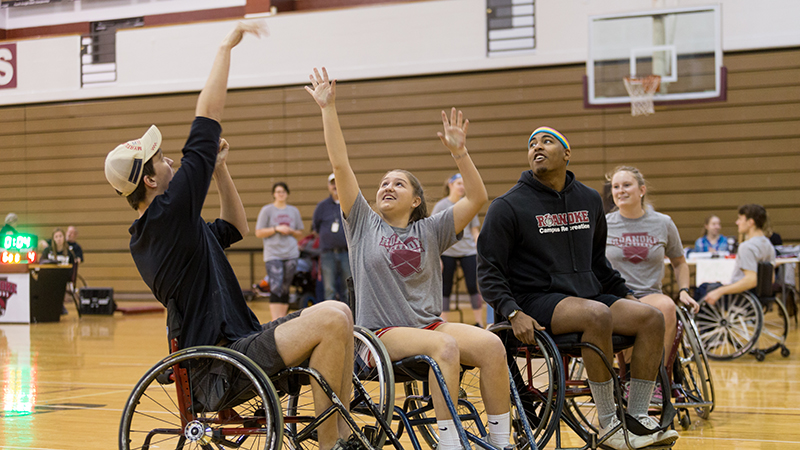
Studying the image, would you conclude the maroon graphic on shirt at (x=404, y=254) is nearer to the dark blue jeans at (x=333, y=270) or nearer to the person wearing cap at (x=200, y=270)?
the person wearing cap at (x=200, y=270)

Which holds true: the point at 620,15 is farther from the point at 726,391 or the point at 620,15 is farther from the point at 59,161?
the point at 59,161

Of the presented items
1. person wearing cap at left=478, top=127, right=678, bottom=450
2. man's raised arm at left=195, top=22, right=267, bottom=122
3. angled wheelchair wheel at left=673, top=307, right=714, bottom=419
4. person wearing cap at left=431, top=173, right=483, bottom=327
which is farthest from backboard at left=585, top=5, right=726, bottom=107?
man's raised arm at left=195, top=22, right=267, bottom=122

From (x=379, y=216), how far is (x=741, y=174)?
8291 mm

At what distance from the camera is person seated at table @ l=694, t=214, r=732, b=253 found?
8812 millimetres

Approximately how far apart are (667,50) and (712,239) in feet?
7.65

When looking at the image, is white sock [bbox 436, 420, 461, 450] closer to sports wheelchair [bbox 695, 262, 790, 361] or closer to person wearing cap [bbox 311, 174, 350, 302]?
sports wheelchair [bbox 695, 262, 790, 361]

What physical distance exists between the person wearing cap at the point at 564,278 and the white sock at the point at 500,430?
33 centimetres

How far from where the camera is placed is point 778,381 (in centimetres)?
497

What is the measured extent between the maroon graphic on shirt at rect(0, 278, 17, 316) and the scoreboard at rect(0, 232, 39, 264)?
10.7 inches

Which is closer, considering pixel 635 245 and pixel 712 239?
pixel 635 245

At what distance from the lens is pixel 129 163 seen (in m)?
2.26

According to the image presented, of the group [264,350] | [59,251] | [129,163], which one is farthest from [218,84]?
[59,251]

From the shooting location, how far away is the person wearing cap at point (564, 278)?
2770mm

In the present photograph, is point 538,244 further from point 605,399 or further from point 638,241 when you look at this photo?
point 638,241
